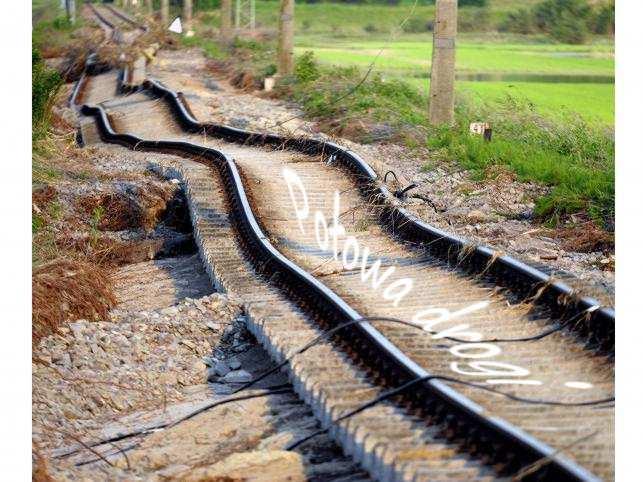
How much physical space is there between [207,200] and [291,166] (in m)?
1.38

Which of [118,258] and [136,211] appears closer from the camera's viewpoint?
[118,258]

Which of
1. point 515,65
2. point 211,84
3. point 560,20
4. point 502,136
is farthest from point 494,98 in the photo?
point 515,65

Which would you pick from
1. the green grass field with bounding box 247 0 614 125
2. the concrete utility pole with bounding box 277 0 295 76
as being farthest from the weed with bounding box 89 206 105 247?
the concrete utility pole with bounding box 277 0 295 76

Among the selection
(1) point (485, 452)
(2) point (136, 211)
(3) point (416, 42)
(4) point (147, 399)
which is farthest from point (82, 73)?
(1) point (485, 452)

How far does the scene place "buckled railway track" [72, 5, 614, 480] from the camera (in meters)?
4.95

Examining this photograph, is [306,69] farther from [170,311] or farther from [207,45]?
[170,311]

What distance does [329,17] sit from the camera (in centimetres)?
4594

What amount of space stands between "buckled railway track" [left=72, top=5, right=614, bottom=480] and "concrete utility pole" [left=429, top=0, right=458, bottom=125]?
3885 millimetres

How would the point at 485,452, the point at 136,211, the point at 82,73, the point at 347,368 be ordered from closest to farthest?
the point at 485,452, the point at 347,368, the point at 136,211, the point at 82,73

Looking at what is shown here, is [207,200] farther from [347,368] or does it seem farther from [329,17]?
[329,17]

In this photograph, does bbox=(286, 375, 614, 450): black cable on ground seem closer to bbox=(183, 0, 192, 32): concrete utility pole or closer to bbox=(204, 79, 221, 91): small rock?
bbox=(204, 79, 221, 91): small rock
